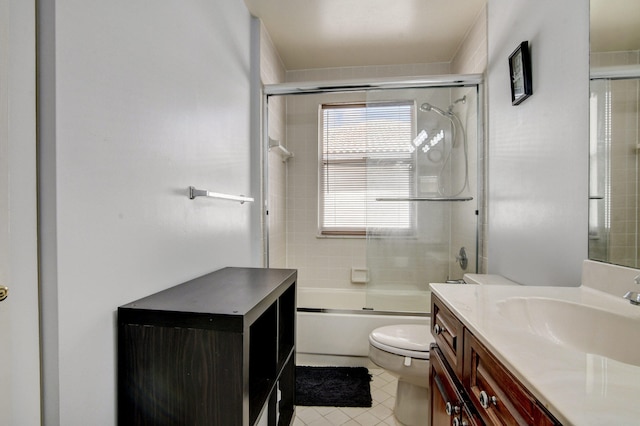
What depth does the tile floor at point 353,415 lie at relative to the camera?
1.55 m

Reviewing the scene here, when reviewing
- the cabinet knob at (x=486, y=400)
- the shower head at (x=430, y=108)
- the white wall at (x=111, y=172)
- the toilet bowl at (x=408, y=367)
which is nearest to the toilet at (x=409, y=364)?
the toilet bowl at (x=408, y=367)

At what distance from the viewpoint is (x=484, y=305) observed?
850mm

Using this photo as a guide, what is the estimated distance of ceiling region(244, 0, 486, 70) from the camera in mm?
1896

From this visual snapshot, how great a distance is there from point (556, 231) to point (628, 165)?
0.37m

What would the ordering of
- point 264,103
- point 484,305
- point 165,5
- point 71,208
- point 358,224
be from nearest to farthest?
1. point 71,208
2. point 484,305
3. point 165,5
4. point 264,103
5. point 358,224

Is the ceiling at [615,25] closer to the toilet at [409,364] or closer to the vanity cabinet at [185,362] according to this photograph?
the toilet at [409,364]

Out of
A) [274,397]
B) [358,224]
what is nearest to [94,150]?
[274,397]

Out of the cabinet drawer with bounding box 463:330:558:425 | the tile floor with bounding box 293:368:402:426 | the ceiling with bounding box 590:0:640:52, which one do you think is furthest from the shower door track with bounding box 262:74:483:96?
the tile floor with bounding box 293:368:402:426

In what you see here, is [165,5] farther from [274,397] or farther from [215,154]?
[274,397]

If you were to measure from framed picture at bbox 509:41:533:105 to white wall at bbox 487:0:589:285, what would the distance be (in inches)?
1.1

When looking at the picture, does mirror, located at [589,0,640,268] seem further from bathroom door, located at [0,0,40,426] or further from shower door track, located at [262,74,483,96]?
bathroom door, located at [0,0,40,426]

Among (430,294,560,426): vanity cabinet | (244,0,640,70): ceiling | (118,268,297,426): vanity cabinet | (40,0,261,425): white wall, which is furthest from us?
(244,0,640,70): ceiling

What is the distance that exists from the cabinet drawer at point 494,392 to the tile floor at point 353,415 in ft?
3.36

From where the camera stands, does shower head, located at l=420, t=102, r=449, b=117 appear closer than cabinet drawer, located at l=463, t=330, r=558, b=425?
No
